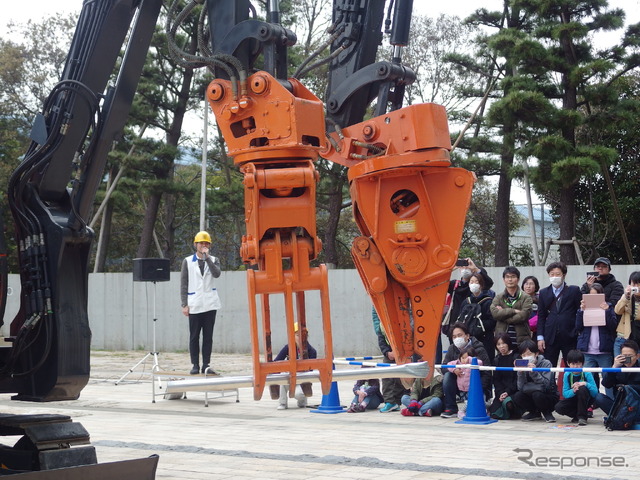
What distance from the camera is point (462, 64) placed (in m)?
24.9

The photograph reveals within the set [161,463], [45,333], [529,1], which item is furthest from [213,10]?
[529,1]

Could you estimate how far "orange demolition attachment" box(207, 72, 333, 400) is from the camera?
5.88m

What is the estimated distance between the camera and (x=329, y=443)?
32.5ft

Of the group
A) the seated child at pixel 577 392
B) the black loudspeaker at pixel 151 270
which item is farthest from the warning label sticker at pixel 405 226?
the black loudspeaker at pixel 151 270

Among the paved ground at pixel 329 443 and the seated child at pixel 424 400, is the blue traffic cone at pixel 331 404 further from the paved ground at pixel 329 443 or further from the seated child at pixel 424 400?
the seated child at pixel 424 400

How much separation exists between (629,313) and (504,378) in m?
1.65

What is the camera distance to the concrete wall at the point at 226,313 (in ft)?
67.5

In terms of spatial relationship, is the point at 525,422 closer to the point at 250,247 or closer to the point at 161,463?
→ the point at 161,463

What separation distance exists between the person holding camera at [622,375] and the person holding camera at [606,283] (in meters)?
1.07

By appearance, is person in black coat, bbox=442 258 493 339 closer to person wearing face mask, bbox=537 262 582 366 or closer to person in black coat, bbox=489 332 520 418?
person wearing face mask, bbox=537 262 582 366

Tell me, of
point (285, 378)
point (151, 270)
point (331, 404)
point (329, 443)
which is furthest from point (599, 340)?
point (151, 270)

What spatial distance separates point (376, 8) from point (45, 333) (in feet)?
10.8

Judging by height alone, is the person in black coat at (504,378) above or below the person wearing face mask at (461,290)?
below

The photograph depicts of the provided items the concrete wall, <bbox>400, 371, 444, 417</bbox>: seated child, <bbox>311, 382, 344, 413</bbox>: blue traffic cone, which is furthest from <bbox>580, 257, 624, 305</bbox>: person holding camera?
the concrete wall
